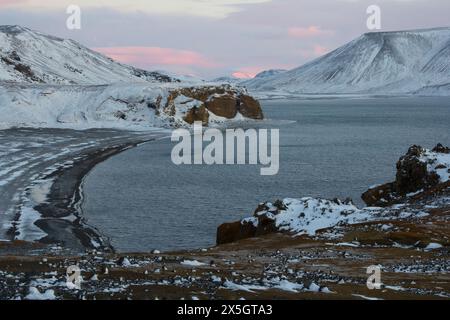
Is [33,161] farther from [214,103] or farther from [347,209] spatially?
[214,103]

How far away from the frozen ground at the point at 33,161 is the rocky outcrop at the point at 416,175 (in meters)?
21.7

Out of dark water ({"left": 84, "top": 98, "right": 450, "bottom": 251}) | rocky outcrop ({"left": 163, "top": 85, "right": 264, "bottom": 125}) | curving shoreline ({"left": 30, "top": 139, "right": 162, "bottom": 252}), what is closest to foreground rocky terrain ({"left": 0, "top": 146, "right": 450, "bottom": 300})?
curving shoreline ({"left": 30, "top": 139, "right": 162, "bottom": 252})

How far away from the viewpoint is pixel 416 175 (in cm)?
3734

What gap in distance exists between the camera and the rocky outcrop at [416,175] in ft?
120

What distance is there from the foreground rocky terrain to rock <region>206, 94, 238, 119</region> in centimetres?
11402

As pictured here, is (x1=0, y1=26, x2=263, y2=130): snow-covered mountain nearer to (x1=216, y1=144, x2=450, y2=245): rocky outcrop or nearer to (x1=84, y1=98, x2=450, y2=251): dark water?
(x1=84, y1=98, x2=450, y2=251): dark water

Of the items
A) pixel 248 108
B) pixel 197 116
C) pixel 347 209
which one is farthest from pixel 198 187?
pixel 248 108

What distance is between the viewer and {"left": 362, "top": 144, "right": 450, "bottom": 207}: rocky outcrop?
1444 inches

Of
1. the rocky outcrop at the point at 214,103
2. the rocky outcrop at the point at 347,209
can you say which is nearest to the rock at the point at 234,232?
the rocky outcrop at the point at 347,209

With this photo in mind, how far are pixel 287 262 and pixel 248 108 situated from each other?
448 feet

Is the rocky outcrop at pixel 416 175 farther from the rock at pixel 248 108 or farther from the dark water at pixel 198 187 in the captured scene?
the rock at pixel 248 108

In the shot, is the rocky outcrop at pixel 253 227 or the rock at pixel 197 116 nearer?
the rocky outcrop at pixel 253 227

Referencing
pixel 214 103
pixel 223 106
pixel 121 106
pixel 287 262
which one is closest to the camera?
pixel 287 262
